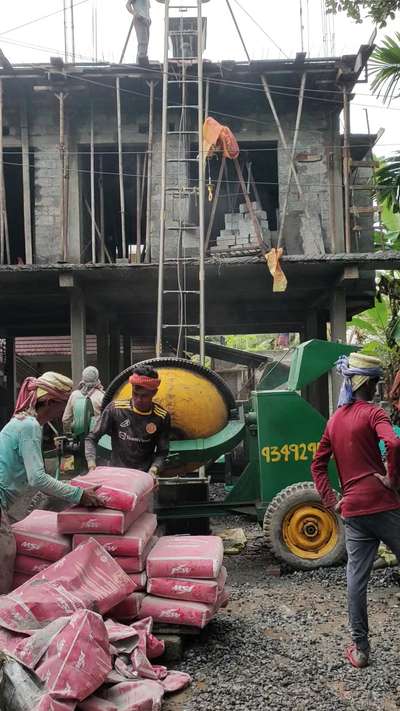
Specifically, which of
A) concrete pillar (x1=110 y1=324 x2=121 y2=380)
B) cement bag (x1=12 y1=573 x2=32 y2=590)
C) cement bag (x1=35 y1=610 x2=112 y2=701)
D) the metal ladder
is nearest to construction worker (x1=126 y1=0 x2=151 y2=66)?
the metal ladder

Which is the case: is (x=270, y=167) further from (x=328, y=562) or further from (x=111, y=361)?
(x=328, y=562)

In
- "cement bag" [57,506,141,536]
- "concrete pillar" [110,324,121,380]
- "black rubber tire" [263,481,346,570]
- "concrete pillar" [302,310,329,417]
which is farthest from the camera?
"concrete pillar" [110,324,121,380]

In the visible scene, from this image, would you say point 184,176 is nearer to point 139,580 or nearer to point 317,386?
point 317,386

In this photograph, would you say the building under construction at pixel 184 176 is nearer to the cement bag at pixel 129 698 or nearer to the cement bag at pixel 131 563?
the cement bag at pixel 131 563

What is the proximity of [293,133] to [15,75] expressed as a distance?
482cm

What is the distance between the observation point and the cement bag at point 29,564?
412 cm

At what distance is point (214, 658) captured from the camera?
409 cm

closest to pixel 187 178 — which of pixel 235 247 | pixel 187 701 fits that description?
pixel 235 247

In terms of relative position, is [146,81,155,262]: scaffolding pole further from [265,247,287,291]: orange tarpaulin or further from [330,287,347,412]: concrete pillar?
[330,287,347,412]: concrete pillar

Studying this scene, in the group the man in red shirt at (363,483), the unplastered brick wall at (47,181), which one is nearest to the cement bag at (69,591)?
the man in red shirt at (363,483)

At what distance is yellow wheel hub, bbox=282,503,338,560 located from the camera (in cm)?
624

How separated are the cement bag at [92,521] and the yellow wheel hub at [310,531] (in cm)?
245

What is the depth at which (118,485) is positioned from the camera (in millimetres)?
4344

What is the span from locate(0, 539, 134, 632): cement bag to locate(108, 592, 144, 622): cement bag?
14 cm
